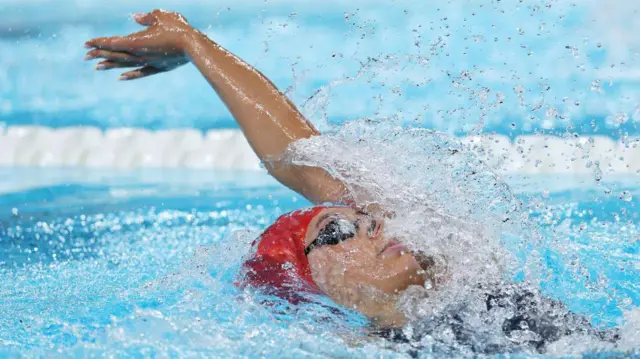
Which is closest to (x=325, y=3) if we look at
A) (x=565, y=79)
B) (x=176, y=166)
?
(x=565, y=79)

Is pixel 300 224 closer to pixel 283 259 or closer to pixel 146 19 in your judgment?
pixel 283 259

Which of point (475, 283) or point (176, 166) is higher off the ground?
point (176, 166)

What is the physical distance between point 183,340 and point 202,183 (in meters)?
1.41

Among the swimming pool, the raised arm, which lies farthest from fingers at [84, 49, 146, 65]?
the swimming pool

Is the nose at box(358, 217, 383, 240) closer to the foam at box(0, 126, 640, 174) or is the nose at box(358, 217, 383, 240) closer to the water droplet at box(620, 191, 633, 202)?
the water droplet at box(620, 191, 633, 202)

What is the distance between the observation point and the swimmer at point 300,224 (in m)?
1.33

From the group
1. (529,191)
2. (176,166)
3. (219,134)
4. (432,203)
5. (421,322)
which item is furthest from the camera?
(219,134)

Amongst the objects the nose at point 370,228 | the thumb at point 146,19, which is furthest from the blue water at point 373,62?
the nose at point 370,228

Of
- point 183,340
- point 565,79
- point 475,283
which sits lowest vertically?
point 183,340

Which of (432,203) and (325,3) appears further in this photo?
(325,3)

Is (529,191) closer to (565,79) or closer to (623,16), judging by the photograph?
(565,79)

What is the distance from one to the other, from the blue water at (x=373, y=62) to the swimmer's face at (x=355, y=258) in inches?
69.5

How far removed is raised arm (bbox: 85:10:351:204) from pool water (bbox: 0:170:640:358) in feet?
0.73

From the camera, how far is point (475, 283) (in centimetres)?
141
